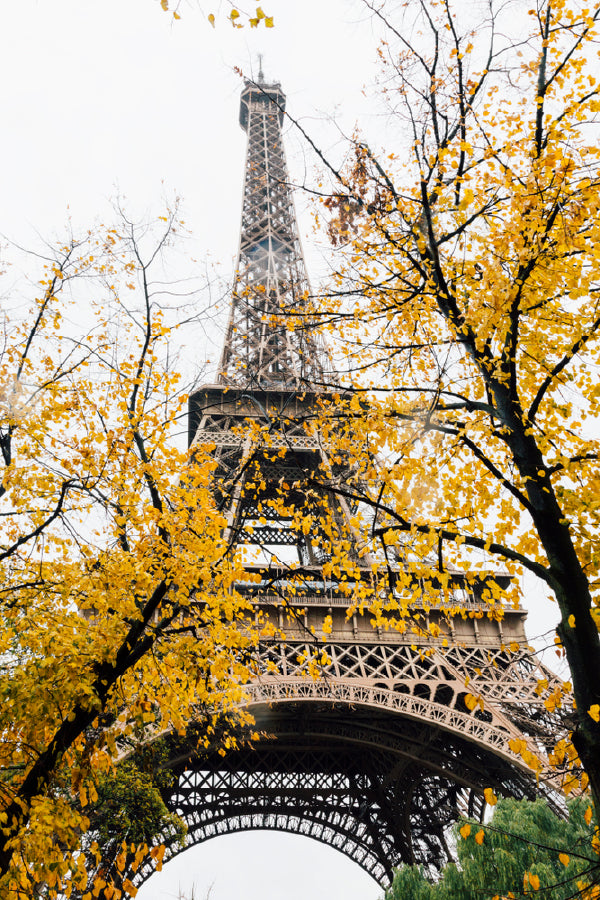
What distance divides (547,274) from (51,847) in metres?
6.60

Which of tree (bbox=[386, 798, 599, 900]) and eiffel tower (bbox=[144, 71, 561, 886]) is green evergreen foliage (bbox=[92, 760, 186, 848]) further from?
tree (bbox=[386, 798, 599, 900])

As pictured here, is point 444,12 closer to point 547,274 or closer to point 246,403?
point 547,274

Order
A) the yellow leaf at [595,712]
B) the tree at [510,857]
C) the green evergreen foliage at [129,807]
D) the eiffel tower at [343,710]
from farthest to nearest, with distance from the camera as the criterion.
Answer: the eiffel tower at [343,710] → the green evergreen foliage at [129,807] → the tree at [510,857] → the yellow leaf at [595,712]

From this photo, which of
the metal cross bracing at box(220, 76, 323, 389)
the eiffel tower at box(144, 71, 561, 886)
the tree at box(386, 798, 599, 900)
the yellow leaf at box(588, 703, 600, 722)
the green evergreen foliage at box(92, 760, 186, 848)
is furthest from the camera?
the metal cross bracing at box(220, 76, 323, 389)

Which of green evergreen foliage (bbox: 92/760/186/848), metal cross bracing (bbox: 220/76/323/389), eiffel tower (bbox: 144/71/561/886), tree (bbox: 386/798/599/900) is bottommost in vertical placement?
tree (bbox: 386/798/599/900)

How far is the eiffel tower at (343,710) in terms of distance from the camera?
16969 mm

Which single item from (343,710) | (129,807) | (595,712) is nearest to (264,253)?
(343,710)

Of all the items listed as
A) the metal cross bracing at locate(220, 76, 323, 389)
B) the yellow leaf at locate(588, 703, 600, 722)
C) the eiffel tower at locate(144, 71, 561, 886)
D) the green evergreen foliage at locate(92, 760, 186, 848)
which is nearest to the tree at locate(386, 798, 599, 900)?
the eiffel tower at locate(144, 71, 561, 886)

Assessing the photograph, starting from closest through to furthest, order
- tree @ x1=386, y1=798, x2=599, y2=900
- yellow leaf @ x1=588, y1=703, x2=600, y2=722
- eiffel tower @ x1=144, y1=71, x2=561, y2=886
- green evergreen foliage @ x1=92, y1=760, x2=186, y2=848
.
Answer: yellow leaf @ x1=588, y1=703, x2=600, y2=722 < tree @ x1=386, y1=798, x2=599, y2=900 < green evergreen foliage @ x1=92, y1=760, x2=186, y2=848 < eiffel tower @ x1=144, y1=71, x2=561, y2=886

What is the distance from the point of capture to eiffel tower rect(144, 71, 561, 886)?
17.0m

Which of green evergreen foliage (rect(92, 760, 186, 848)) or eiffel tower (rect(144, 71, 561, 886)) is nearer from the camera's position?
green evergreen foliage (rect(92, 760, 186, 848))

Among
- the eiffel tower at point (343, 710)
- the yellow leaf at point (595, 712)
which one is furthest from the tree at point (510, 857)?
the yellow leaf at point (595, 712)

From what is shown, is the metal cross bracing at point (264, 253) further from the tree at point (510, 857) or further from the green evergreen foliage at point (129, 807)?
the tree at point (510, 857)

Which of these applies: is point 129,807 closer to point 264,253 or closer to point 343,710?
point 343,710
